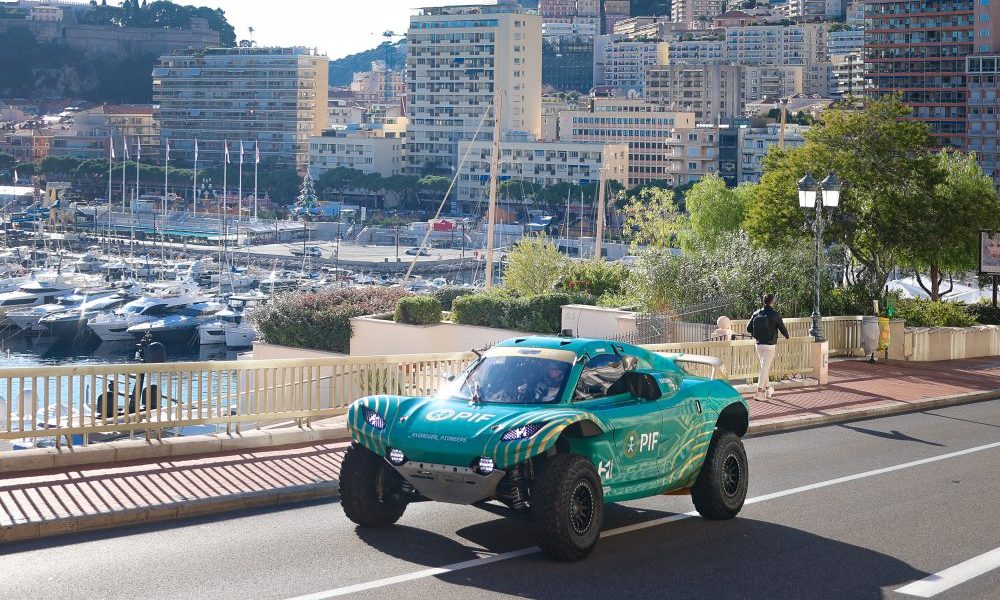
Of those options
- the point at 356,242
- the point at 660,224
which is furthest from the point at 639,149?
the point at 660,224

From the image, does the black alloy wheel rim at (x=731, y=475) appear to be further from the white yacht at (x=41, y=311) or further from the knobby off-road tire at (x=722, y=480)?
the white yacht at (x=41, y=311)

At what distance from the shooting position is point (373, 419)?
35.1ft

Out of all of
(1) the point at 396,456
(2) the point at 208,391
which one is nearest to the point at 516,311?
(2) the point at 208,391

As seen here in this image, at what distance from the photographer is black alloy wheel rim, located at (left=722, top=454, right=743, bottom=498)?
11844 mm

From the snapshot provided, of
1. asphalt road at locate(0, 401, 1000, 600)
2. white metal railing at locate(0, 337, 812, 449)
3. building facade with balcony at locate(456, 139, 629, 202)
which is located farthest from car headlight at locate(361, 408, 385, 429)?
building facade with balcony at locate(456, 139, 629, 202)

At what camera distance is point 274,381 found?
1552cm

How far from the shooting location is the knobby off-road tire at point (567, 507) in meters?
9.77

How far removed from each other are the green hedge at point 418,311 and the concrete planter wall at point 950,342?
10.6 metres

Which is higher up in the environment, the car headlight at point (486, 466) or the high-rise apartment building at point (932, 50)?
the high-rise apartment building at point (932, 50)

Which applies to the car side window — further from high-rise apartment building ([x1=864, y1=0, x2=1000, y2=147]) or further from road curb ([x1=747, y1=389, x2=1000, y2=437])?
high-rise apartment building ([x1=864, y1=0, x2=1000, y2=147])

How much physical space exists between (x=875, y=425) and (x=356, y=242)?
161134 millimetres

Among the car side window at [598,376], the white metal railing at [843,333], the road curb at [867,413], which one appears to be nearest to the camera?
the car side window at [598,376]

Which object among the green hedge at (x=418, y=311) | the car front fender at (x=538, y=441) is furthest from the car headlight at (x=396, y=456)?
the green hedge at (x=418, y=311)

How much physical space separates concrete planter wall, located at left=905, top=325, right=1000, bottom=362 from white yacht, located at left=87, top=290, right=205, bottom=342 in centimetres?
7501
